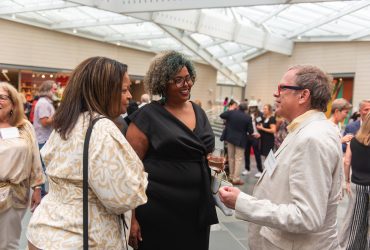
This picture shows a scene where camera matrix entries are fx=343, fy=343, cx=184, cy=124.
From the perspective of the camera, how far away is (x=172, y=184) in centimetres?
192

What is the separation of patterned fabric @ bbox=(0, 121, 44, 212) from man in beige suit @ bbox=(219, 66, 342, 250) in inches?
60.7

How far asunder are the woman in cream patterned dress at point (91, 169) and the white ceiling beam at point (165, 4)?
7.01 meters

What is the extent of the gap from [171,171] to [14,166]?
45.9 inches

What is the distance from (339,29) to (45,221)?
14.3 m

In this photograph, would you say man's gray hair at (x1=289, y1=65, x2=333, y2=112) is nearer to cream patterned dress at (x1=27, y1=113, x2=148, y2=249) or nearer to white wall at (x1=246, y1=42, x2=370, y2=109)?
cream patterned dress at (x1=27, y1=113, x2=148, y2=249)

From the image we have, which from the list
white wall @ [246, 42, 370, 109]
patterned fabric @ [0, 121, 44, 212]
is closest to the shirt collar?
patterned fabric @ [0, 121, 44, 212]

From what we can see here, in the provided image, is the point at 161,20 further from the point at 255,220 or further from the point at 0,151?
the point at 255,220

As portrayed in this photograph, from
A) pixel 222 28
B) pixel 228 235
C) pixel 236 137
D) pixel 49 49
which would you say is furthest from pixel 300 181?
pixel 49 49

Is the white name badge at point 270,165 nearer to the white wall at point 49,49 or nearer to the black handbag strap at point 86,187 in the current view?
the black handbag strap at point 86,187

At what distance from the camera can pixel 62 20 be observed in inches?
570

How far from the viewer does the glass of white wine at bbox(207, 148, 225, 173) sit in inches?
73.8

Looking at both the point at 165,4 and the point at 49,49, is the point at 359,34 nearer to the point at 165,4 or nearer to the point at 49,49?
the point at 165,4

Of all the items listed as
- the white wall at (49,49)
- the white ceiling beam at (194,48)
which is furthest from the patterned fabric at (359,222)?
the white wall at (49,49)

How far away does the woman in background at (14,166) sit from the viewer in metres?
2.31
